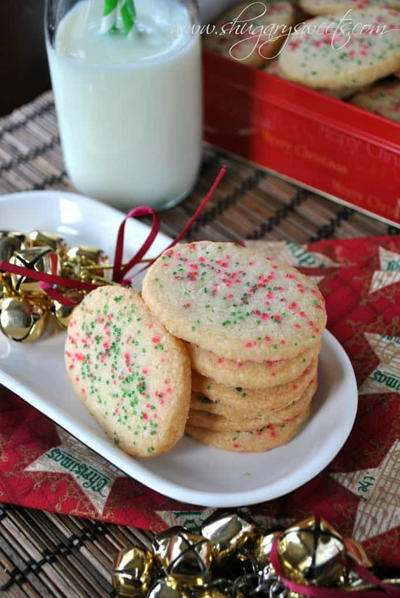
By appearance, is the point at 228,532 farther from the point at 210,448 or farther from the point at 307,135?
the point at 307,135

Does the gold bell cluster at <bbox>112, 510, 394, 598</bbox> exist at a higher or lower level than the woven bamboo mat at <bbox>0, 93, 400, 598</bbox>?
higher

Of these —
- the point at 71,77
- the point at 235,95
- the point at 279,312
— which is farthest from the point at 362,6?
the point at 279,312

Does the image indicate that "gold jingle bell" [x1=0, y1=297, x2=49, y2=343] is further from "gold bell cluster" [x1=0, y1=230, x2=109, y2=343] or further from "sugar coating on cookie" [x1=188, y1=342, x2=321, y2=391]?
"sugar coating on cookie" [x1=188, y1=342, x2=321, y2=391]

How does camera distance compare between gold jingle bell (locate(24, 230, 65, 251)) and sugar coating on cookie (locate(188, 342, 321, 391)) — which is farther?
gold jingle bell (locate(24, 230, 65, 251))

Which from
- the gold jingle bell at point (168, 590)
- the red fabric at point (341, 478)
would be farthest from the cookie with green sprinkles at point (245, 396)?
the gold jingle bell at point (168, 590)

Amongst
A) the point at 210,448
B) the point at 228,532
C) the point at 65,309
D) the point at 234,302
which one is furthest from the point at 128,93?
the point at 228,532

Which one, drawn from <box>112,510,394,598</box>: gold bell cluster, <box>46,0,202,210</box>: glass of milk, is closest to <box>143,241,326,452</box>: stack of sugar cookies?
<box>112,510,394,598</box>: gold bell cluster
